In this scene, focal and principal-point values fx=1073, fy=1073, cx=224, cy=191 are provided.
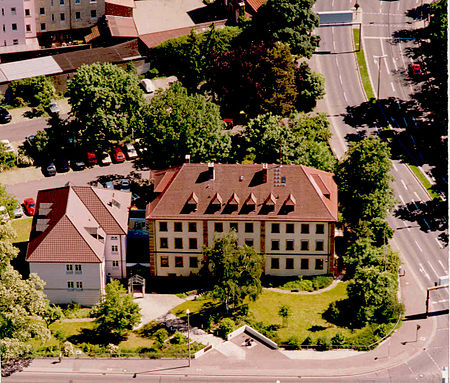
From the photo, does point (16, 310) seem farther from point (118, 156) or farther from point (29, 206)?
point (118, 156)

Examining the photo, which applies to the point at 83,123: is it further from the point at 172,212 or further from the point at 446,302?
the point at 446,302

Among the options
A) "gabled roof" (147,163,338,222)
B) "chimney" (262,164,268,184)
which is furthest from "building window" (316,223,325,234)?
"chimney" (262,164,268,184)

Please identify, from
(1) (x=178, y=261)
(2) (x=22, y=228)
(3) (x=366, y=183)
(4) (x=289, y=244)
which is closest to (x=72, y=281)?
(1) (x=178, y=261)

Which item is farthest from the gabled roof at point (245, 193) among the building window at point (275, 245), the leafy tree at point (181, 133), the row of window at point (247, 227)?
the leafy tree at point (181, 133)

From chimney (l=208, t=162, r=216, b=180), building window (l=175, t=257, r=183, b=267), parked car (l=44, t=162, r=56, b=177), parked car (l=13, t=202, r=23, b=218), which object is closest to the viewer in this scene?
chimney (l=208, t=162, r=216, b=180)

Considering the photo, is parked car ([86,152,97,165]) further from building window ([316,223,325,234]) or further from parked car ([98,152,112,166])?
building window ([316,223,325,234])

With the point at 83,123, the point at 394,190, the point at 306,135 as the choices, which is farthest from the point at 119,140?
the point at 394,190
